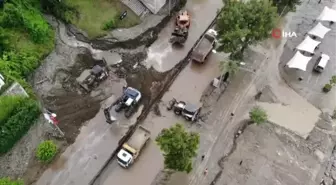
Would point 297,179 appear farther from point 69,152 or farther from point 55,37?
point 55,37


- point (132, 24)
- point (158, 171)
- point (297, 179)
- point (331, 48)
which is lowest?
point (158, 171)

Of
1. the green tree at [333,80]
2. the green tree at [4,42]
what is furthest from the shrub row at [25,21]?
the green tree at [333,80]

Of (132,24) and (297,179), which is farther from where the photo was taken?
(132,24)

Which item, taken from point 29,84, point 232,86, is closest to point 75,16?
point 29,84

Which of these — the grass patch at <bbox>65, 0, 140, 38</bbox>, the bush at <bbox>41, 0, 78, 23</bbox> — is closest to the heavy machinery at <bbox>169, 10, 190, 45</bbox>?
the grass patch at <bbox>65, 0, 140, 38</bbox>

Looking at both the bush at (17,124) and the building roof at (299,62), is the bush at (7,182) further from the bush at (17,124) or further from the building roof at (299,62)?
the building roof at (299,62)

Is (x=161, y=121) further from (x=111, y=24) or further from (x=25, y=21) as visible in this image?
(x=25, y=21)
